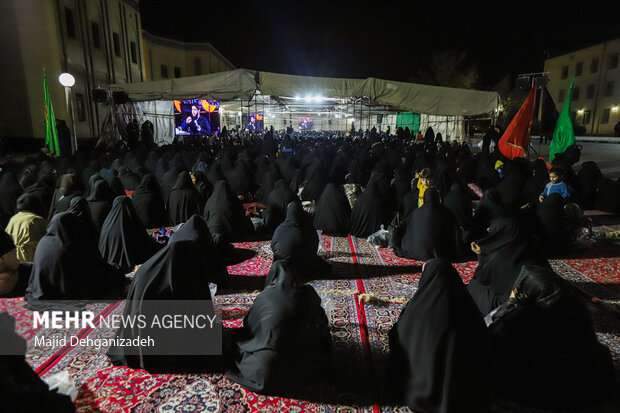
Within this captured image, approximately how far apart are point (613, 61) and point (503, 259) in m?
34.9

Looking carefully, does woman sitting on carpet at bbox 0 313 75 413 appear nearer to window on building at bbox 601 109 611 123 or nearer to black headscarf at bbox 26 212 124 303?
black headscarf at bbox 26 212 124 303

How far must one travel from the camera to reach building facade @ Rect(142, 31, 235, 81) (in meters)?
25.7

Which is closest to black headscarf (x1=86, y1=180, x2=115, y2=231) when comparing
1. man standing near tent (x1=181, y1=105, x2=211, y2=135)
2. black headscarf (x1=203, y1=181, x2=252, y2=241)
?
black headscarf (x1=203, y1=181, x2=252, y2=241)

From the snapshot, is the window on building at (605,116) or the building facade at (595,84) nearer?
the building facade at (595,84)

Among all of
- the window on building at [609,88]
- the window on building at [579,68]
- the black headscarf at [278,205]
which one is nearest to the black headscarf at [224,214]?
the black headscarf at [278,205]

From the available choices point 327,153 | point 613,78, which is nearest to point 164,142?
point 327,153

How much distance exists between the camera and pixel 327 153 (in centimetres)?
1072

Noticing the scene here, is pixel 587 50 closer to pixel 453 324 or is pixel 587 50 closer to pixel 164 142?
pixel 164 142

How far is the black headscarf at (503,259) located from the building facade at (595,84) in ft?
107

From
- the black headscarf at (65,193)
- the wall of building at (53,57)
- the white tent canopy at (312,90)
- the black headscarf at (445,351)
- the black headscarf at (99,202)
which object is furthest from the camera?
the wall of building at (53,57)

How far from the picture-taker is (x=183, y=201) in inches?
219

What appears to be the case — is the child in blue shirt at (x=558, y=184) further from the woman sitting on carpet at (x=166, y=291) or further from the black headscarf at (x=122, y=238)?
the black headscarf at (x=122, y=238)

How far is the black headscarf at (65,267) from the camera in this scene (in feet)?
10.4

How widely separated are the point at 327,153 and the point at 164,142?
27.0 ft
